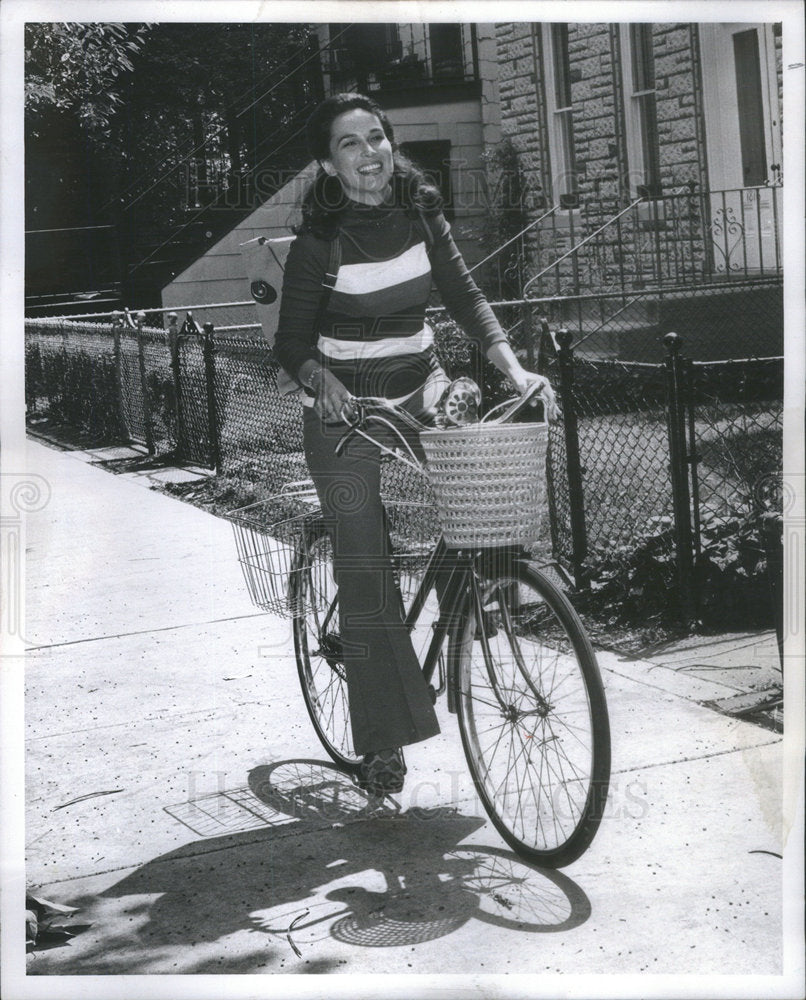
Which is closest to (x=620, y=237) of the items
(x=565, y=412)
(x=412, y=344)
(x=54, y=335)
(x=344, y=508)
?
(x=565, y=412)

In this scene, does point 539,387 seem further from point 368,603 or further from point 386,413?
point 368,603

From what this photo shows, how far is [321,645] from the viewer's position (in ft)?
15.5

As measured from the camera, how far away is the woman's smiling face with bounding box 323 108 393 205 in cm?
416

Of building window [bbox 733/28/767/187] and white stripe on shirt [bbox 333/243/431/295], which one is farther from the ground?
building window [bbox 733/28/767/187]

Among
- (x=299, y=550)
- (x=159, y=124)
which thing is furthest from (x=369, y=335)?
(x=159, y=124)

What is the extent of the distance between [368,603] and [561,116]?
2.04m

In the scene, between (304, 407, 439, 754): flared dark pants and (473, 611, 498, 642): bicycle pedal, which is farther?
(304, 407, 439, 754): flared dark pants

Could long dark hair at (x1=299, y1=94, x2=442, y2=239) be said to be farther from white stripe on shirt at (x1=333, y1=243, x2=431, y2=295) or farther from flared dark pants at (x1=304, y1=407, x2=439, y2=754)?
flared dark pants at (x1=304, y1=407, x2=439, y2=754)

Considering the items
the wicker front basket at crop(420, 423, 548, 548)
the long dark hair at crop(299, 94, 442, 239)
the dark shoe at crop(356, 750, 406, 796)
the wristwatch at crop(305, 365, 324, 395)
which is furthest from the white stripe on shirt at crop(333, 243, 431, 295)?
the dark shoe at crop(356, 750, 406, 796)

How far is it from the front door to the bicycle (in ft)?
3.77

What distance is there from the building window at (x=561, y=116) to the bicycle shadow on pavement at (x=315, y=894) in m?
2.35

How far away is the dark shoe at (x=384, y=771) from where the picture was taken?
4.37m

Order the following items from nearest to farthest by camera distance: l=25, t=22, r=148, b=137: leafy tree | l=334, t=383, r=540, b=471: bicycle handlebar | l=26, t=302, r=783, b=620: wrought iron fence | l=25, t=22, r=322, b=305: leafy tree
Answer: l=334, t=383, r=540, b=471: bicycle handlebar, l=25, t=22, r=148, b=137: leafy tree, l=25, t=22, r=322, b=305: leafy tree, l=26, t=302, r=783, b=620: wrought iron fence

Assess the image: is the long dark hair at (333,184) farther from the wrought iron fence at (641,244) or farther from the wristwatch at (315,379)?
the wrought iron fence at (641,244)
